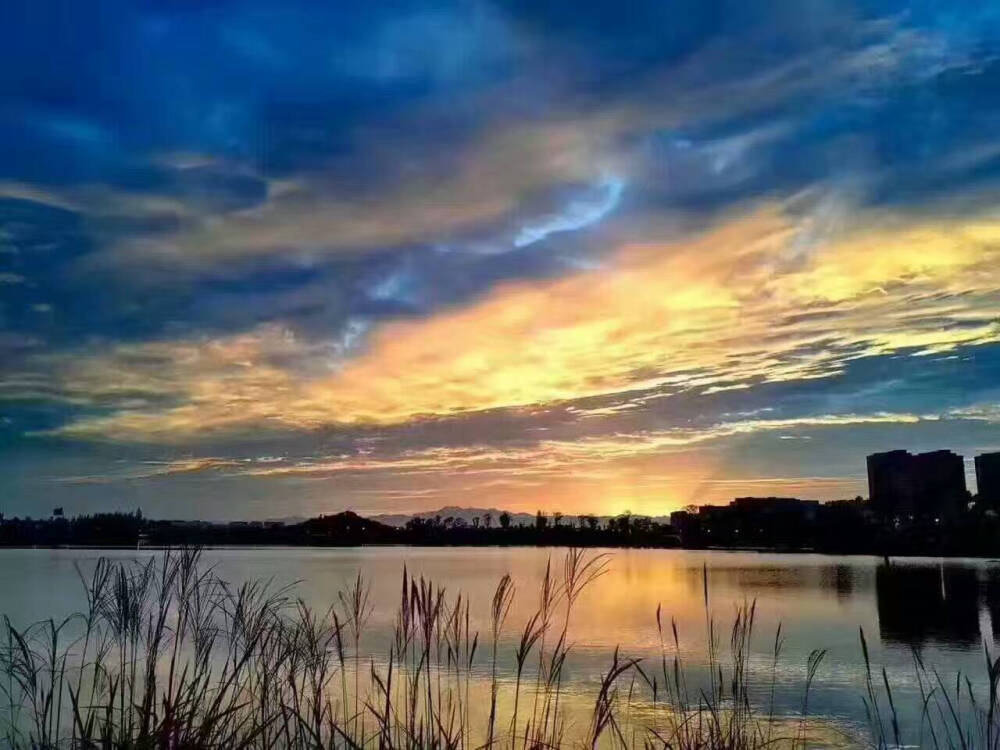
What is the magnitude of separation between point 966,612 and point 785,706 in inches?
1226

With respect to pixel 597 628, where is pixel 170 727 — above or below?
above

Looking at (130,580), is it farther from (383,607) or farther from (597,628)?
(383,607)

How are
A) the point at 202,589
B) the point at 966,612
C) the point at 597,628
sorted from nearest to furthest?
1. the point at 202,589
2. the point at 597,628
3. the point at 966,612

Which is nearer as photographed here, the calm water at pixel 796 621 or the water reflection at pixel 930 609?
the calm water at pixel 796 621

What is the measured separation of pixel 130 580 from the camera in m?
7.59

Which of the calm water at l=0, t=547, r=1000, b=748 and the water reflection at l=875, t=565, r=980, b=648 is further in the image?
the water reflection at l=875, t=565, r=980, b=648

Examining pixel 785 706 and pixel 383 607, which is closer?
pixel 785 706

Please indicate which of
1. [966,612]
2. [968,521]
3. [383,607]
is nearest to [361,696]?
[383,607]

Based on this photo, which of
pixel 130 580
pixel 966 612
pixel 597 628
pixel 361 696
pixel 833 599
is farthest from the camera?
pixel 833 599

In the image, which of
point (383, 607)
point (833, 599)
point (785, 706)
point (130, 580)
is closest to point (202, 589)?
point (130, 580)

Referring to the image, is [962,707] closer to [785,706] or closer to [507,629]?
[785,706]

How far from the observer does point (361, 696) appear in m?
15.3

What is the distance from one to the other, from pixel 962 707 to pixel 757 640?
14.4 meters

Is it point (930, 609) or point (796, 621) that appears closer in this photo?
point (796, 621)
